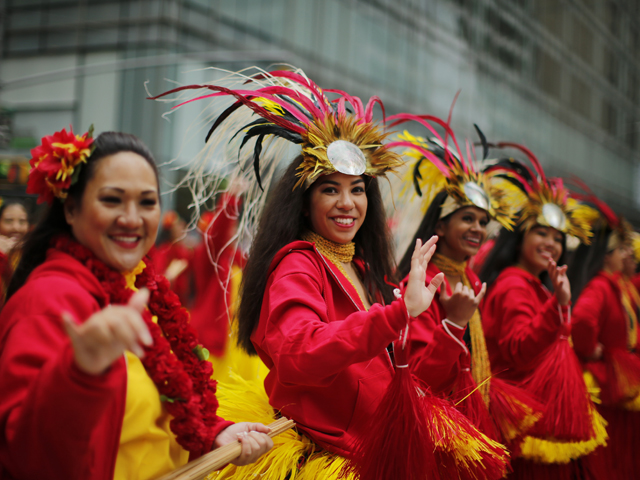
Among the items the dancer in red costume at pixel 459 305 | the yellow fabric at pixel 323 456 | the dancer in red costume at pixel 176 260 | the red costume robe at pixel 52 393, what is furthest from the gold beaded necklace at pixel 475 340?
the dancer in red costume at pixel 176 260

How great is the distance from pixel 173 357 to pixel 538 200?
303 centimetres

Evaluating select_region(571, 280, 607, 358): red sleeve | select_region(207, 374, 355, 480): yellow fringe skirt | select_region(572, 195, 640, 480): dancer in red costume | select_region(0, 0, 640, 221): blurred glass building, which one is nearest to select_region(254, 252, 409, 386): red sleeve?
select_region(207, 374, 355, 480): yellow fringe skirt

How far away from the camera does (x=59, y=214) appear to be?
177 cm

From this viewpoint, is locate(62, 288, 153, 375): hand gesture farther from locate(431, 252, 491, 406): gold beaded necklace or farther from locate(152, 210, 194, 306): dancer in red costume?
locate(152, 210, 194, 306): dancer in red costume

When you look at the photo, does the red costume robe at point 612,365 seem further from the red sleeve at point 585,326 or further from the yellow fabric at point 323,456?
the yellow fabric at point 323,456

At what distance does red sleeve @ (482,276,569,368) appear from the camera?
11.0 feet

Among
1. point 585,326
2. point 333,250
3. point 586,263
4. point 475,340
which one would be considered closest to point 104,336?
point 333,250

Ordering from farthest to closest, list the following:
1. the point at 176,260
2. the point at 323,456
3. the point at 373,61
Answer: the point at 373,61, the point at 176,260, the point at 323,456

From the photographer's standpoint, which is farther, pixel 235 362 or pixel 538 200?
pixel 235 362

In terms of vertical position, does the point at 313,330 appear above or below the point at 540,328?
above

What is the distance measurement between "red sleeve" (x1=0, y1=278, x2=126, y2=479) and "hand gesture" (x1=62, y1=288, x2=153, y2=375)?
4 centimetres

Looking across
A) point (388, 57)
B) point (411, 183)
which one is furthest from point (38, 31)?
point (411, 183)

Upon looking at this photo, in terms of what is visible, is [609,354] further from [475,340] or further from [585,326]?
[475,340]

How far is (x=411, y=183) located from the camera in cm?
369
